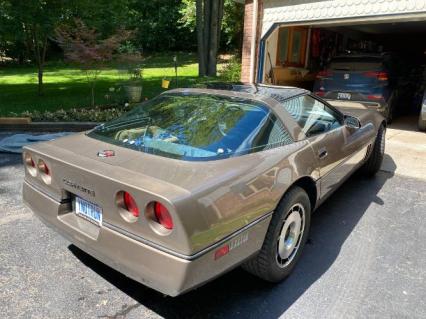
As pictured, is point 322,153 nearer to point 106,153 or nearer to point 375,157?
point 106,153

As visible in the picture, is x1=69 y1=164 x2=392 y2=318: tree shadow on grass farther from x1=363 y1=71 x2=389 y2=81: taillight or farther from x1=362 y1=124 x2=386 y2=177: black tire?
x1=363 y1=71 x2=389 y2=81: taillight

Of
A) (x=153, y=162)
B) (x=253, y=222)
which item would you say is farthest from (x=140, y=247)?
(x=253, y=222)

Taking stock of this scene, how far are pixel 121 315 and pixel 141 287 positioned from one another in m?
0.32

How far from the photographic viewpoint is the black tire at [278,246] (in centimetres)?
260

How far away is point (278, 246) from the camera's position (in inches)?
109

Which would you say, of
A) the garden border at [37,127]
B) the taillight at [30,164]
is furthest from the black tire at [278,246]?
the garden border at [37,127]

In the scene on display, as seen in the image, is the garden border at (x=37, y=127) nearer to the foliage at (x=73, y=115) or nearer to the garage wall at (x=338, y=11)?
the foliage at (x=73, y=115)

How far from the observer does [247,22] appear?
Result: 980 centimetres

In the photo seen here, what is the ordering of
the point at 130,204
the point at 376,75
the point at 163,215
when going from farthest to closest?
the point at 376,75
the point at 130,204
the point at 163,215

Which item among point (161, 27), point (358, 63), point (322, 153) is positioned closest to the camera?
point (322, 153)

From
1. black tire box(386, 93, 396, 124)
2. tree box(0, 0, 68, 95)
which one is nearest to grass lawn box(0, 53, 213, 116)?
tree box(0, 0, 68, 95)

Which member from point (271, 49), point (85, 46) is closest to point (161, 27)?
point (271, 49)

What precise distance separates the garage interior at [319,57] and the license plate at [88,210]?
793 centimetres

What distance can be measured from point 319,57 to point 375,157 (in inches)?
371
